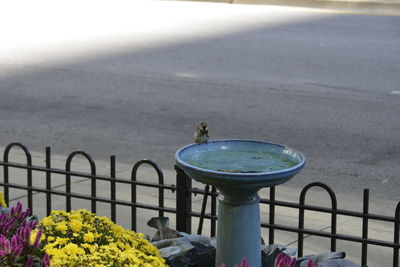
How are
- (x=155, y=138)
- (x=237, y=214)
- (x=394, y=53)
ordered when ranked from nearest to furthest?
(x=237, y=214)
(x=155, y=138)
(x=394, y=53)

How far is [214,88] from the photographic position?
473 inches

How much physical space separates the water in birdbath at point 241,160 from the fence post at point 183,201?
2.44 feet

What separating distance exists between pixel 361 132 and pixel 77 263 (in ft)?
22.0

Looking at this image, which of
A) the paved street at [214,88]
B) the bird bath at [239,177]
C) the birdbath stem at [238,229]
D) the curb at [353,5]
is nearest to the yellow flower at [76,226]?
the bird bath at [239,177]

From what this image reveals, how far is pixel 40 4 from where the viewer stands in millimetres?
23188

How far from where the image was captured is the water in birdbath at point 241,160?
3982mm

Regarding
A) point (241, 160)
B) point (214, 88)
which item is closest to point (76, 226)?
point (241, 160)

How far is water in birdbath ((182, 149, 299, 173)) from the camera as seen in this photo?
3.98 m

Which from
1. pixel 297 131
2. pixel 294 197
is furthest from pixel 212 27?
pixel 294 197

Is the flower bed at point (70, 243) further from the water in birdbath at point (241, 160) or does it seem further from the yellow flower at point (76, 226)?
the water in birdbath at point (241, 160)

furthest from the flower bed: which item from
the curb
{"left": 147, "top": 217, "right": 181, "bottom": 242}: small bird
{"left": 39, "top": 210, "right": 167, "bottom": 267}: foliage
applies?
the curb

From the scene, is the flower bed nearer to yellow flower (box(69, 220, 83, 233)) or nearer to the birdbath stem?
yellow flower (box(69, 220, 83, 233))

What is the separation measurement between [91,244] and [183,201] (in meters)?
1.31

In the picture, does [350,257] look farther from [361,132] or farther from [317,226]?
[361,132]
